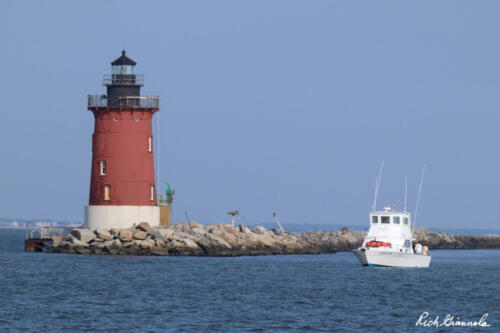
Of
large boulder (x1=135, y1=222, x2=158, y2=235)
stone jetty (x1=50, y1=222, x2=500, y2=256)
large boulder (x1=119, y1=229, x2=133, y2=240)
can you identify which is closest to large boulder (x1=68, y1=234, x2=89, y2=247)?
stone jetty (x1=50, y1=222, x2=500, y2=256)

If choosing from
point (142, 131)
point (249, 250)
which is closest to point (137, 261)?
point (142, 131)

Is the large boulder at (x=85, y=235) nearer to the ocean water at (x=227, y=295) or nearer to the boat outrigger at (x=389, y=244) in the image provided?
the ocean water at (x=227, y=295)

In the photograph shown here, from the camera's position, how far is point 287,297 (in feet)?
135

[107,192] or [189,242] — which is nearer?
[107,192]

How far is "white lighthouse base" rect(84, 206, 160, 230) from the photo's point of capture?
193 ft

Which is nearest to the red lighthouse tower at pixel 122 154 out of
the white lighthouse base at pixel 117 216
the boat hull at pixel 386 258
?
the white lighthouse base at pixel 117 216

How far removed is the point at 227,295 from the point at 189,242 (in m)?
20.0

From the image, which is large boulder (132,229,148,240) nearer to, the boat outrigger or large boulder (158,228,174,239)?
large boulder (158,228,174,239)

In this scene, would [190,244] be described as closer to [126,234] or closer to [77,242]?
[126,234]

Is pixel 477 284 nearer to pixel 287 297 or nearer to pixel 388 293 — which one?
pixel 388 293
